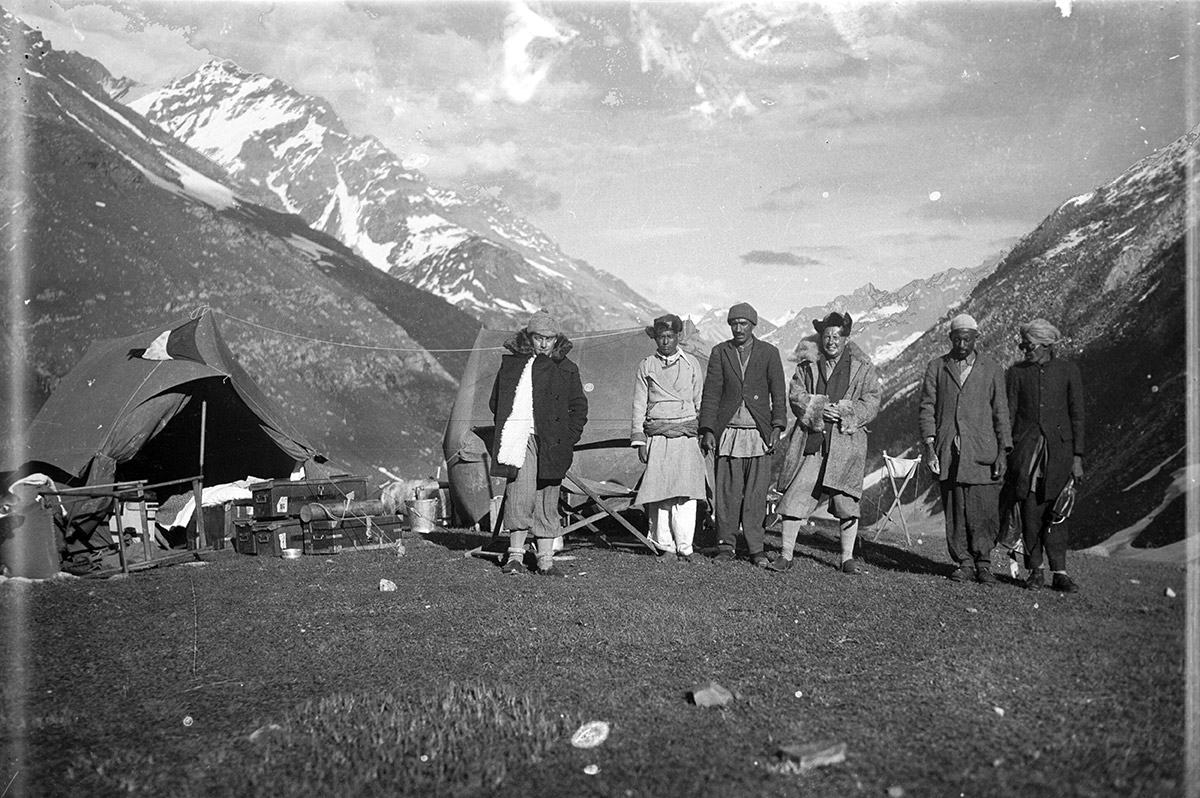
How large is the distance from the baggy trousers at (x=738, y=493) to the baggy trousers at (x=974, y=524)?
155cm

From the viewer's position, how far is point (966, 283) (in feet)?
57.7

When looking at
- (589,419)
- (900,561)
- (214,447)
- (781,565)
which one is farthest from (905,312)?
(214,447)

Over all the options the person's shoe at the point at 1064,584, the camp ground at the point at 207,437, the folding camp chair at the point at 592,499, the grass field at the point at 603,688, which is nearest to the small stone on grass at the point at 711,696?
the grass field at the point at 603,688

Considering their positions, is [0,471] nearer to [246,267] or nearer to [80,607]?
[80,607]

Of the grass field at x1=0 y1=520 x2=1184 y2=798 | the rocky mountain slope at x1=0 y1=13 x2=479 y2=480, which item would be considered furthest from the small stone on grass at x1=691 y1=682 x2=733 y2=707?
the rocky mountain slope at x1=0 y1=13 x2=479 y2=480

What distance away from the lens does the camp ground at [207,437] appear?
953 centimetres

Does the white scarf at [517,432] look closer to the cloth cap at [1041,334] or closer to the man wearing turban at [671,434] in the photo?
the man wearing turban at [671,434]

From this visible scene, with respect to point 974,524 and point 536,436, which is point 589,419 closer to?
point 536,436

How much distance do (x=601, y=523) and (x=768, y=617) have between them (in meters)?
6.08

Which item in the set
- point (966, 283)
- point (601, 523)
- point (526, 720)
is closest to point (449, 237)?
point (966, 283)

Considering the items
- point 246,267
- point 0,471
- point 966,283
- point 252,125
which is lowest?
point 0,471

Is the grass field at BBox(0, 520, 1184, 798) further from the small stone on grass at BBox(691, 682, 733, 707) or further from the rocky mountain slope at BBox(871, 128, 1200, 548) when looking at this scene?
the rocky mountain slope at BBox(871, 128, 1200, 548)

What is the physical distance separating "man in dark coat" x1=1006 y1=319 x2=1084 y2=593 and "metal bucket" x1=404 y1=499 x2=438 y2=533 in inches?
292

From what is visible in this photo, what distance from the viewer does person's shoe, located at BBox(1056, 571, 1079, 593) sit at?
5.91 meters
